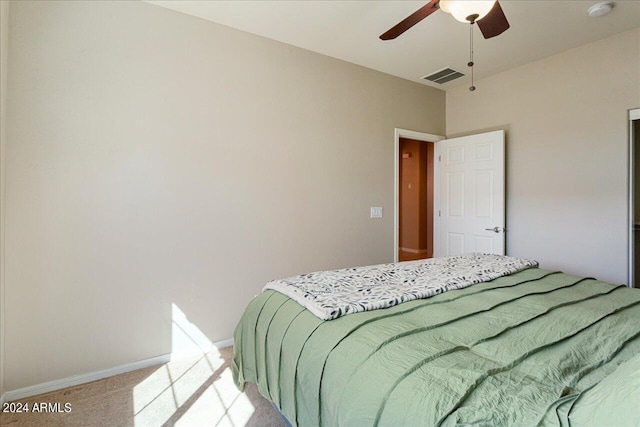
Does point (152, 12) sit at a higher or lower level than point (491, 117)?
higher

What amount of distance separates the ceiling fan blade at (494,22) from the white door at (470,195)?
71.0 inches

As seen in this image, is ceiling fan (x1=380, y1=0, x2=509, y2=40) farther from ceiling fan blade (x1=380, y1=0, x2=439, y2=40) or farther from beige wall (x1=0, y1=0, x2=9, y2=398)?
beige wall (x1=0, y1=0, x2=9, y2=398)

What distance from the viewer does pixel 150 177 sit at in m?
2.29

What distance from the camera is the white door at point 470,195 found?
134 inches

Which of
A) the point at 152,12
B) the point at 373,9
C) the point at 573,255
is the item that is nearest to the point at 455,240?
the point at 573,255

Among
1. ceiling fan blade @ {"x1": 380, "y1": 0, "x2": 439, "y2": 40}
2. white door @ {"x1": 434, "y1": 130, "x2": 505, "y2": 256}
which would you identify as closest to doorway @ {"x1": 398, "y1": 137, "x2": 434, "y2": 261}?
white door @ {"x1": 434, "y1": 130, "x2": 505, "y2": 256}

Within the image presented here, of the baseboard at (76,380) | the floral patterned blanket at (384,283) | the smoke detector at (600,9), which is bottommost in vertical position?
the baseboard at (76,380)

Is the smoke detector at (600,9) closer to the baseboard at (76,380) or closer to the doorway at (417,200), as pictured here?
the doorway at (417,200)

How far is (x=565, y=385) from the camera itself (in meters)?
0.83

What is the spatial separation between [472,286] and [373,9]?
212 centimetres

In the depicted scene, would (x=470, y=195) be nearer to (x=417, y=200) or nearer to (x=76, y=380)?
(x=417, y=200)

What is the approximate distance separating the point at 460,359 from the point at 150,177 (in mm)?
2284

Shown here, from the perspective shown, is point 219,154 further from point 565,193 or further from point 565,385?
point 565,193

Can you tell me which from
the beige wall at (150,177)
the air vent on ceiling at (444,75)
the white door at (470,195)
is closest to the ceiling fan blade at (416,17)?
the beige wall at (150,177)
